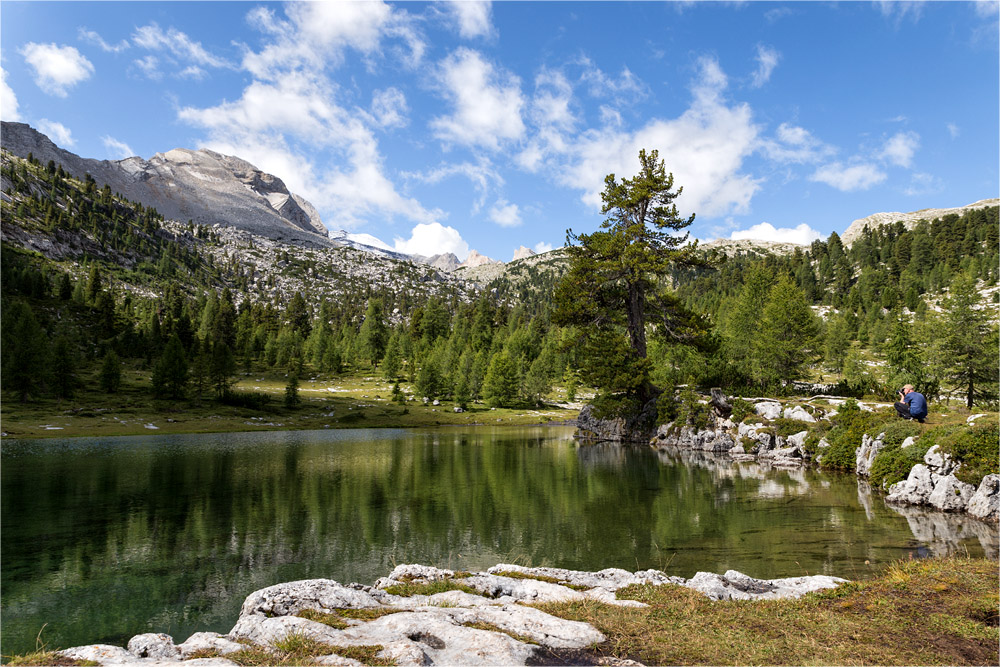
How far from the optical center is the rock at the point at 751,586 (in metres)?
12.5

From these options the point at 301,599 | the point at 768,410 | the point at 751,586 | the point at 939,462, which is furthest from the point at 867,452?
the point at 301,599

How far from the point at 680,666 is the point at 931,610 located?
6.89 meters

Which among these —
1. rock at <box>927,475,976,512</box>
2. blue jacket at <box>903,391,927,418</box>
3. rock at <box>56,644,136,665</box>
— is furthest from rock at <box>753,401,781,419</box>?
rock at <box>56,644,136,665</box>

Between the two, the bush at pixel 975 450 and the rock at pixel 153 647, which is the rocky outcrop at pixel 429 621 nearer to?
the rock at pixel 153 647

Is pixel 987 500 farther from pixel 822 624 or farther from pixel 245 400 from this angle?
pixel 245 400

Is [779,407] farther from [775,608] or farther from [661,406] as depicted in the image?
[775,608]

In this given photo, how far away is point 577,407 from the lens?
130125 millimetres

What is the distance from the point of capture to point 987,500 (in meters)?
24.0

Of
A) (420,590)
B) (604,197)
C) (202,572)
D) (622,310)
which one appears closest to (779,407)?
(622,310)

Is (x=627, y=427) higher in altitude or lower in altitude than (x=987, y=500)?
lower

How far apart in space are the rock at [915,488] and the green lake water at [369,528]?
178 cm

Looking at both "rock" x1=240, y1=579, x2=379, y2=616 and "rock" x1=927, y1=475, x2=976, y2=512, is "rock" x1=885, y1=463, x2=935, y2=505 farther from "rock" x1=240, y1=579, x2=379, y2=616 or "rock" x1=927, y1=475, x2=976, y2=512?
"rock" x1=240, y1=579, x2=379, y2=616

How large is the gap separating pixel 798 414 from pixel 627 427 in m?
20.7

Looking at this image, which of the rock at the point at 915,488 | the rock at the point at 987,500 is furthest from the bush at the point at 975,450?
the rock at the point at 915,488
